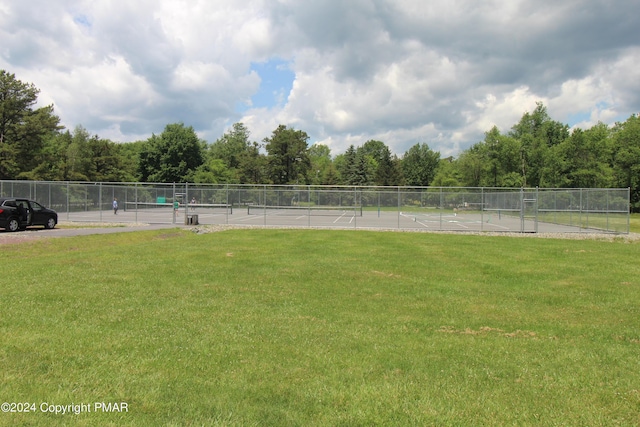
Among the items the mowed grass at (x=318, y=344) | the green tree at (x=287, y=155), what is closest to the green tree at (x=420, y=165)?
the green tree at (x=287, y=155)

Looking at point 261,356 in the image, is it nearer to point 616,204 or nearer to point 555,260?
point 555,260

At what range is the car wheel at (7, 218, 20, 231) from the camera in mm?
19219

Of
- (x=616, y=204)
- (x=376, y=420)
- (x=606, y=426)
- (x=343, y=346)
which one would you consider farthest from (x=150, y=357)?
(x=616, y=204)

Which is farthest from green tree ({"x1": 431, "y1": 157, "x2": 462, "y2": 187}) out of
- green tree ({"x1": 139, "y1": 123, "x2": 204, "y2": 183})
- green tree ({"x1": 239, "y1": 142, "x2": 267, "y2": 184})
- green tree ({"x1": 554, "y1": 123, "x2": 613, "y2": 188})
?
green tree ({"x1": 139, "y1": 123, "x2": 204, "y2": 183})

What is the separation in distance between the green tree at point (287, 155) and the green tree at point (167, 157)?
1545 cm

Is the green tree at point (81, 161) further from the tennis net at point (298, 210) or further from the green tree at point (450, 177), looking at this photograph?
the green tree at point (450, 177)

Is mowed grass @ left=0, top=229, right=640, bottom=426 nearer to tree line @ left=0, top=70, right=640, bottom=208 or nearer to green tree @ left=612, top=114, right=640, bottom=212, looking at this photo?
tree line @ left=0, top=70, right=640, bottom=208

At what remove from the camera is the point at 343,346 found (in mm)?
5102

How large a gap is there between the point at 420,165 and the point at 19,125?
92.3m

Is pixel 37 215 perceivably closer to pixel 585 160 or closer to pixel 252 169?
pixel 252 169

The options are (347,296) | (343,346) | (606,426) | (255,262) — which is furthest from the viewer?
(255,262)

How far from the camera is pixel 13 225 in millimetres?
19406

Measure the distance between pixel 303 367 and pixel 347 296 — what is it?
3813mm

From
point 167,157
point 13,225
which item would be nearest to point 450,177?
point 167,157
